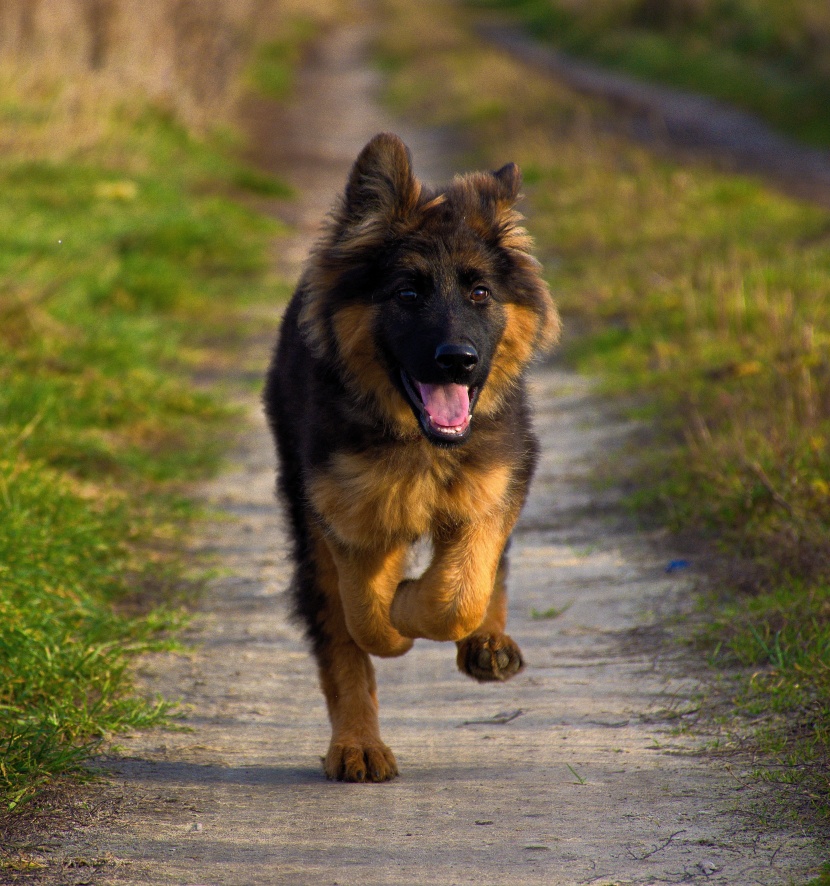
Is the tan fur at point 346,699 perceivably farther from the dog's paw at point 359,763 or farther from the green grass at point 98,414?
the green grass at point 98,414

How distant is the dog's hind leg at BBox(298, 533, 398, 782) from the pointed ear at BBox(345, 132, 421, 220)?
3.70 ft

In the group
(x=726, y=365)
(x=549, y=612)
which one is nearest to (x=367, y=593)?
(x=549, y=612)

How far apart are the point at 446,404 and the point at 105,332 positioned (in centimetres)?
555

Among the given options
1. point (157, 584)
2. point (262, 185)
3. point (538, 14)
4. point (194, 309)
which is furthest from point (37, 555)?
point (538, 14)

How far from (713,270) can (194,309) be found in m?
4.57

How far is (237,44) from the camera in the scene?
70.4 feet

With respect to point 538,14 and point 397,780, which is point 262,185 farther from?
point 538,14

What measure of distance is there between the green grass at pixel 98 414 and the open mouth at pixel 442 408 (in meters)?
1.46

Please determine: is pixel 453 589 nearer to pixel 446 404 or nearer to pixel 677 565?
pixel 446 404

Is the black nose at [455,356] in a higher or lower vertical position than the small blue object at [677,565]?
higher

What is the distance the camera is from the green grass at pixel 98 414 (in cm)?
444

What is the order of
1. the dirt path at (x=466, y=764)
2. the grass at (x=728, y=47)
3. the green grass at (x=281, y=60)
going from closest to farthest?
the dirt path at (x=466, y=764), the grass at (x=728, y=47), the green grass at (x=281, y=60)

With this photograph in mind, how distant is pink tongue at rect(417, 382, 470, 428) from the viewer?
3957 mm

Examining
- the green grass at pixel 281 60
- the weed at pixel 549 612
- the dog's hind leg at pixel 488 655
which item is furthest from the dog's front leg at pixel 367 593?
the green grass at pixel 281 60
